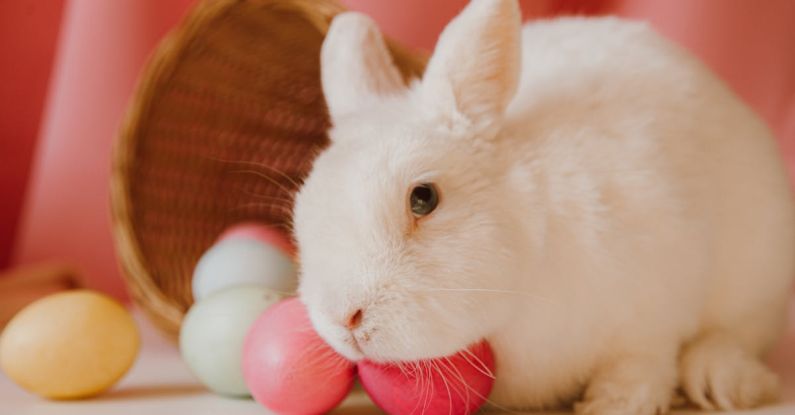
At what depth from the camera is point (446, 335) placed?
921 millimetres

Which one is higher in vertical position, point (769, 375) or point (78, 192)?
point (769, 375)

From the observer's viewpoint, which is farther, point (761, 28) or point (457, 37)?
point (761, 28)

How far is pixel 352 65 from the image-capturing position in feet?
3.87

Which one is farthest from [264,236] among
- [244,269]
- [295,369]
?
[295,369]

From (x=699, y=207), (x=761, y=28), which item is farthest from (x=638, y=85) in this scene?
(x=761, y=28)

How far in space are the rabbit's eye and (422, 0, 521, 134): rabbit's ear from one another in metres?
0.11

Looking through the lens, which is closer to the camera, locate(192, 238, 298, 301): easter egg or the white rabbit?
the white rabbit

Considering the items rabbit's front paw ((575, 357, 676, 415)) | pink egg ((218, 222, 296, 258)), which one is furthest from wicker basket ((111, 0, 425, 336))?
rabbit's front paw ((575, 357, 676, 415))

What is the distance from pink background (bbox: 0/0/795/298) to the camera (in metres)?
1.84

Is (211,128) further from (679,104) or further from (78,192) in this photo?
(679,104)

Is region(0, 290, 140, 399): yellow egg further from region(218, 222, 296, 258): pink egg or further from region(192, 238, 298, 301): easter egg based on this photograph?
region(218, 222, 296, 258): pink egg

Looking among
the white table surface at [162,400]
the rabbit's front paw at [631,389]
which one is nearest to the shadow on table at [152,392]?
the white table surface at [162,400]

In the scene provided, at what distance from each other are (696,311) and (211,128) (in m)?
0.99

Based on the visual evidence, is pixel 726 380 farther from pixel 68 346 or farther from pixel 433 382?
pixel 68 346
